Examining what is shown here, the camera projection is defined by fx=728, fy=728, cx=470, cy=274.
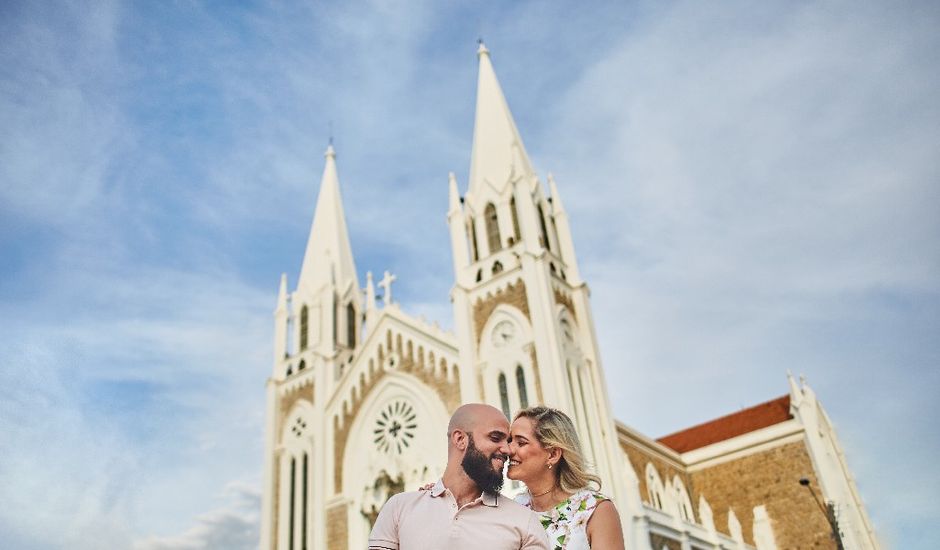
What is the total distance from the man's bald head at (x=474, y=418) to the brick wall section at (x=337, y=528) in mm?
20144

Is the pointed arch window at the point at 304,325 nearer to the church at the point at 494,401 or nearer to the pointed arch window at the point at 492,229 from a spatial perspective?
the church at the point at 494,401

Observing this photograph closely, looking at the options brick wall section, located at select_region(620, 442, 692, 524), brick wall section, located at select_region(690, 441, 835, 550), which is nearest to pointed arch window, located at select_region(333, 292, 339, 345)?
brick wall section, located at select_region(620, 442, 692, 524)

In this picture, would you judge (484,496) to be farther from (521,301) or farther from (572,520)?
(521,301)

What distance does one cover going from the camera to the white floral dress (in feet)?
8.80

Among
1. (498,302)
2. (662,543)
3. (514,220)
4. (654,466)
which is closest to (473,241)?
(514,220)

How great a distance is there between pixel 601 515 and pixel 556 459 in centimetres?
34

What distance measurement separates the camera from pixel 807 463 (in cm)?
2661

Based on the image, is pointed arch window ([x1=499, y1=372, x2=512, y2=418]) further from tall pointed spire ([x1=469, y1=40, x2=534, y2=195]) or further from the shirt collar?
the shirt collar

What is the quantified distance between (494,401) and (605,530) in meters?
17.1

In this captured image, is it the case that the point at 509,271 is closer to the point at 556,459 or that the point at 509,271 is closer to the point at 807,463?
the point at 807,463

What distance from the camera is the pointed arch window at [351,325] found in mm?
26828

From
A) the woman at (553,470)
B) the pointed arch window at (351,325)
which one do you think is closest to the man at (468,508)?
the woman at (553,470)

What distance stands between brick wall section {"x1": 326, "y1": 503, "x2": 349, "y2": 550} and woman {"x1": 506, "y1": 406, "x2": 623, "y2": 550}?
19740 millimetres

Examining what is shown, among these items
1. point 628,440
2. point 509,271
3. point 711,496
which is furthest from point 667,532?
point 711,496
